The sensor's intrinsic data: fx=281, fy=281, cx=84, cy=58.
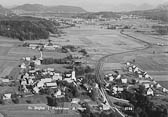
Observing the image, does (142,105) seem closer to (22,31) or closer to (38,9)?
(22,31)

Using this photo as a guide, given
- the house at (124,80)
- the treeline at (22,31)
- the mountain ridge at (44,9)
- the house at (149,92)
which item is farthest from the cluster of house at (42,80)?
the mountain ridge at (44,9)

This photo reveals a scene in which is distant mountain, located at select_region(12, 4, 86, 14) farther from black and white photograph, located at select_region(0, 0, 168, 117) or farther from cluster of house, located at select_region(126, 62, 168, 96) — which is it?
cluster of house, located at select_region(126, 62, 168, 96)

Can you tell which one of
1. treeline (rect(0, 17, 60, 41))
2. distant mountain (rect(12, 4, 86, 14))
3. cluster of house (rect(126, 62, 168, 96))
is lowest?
cluster of house (rect(126, 62, 168, 96))

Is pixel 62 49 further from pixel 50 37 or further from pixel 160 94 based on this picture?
pixel 160 94

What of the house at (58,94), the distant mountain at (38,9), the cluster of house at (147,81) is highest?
the distant mountain at (38,9)

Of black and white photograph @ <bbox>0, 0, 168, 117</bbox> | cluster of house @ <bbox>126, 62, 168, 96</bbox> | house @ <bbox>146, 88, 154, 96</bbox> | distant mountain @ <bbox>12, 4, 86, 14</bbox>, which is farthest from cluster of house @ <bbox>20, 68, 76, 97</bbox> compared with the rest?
distant mountain @ <bbox>12, 4, 86, 14</bbox>

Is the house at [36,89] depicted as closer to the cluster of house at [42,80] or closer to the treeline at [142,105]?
the cluster of house at [42,80]

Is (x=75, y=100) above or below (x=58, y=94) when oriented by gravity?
below

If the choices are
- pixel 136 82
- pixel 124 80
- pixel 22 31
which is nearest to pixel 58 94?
→ pixel 124 80

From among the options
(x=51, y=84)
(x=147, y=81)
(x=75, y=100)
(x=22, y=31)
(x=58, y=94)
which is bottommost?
(x=147, y=81)
